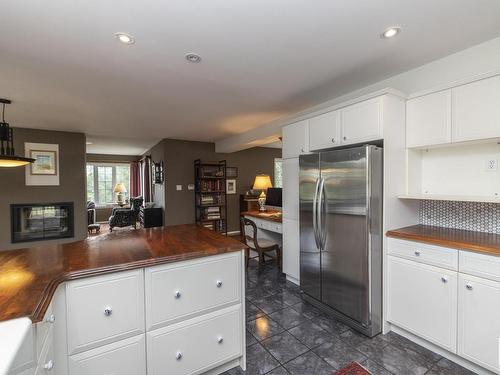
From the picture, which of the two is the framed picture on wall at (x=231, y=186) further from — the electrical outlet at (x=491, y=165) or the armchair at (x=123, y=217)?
the electrical outlet at (x=491, y=165)

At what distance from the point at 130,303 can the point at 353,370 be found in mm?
1644

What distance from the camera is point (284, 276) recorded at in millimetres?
3621

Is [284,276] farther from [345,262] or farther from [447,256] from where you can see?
[447,256]

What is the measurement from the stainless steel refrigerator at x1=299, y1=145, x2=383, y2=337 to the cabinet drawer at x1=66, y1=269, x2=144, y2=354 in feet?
5.78

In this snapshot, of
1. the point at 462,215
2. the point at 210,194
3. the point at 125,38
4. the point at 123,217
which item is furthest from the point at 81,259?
the point at 123,217

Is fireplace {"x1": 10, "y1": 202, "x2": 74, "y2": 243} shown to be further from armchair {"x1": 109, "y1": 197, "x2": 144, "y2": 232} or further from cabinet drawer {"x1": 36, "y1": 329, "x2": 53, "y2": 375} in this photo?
cabinet drawer {"x1": 36, "y1": 329, "x2": 53, "y2": 375}

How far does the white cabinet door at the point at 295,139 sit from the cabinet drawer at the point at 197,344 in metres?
1.97

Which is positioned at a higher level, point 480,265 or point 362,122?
point 362,122

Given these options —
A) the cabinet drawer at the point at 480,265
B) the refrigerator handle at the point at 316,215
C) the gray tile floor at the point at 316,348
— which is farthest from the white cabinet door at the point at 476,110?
the gray tile floor at the point at 316,348

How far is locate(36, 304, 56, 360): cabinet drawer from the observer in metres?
1.00

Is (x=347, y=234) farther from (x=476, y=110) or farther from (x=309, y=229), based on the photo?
(x=476, y=110)

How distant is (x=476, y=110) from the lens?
191 centimetres

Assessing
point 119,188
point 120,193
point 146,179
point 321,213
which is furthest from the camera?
point 120,193

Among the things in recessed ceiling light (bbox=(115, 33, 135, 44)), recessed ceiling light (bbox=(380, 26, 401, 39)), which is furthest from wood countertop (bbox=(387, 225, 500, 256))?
recessed ceiling light (bbox=(115, 33, 135, 44))
